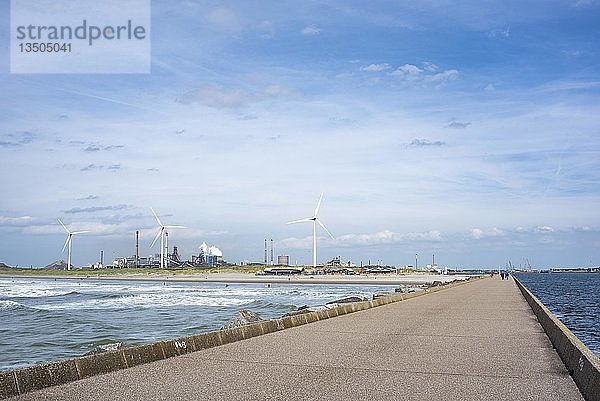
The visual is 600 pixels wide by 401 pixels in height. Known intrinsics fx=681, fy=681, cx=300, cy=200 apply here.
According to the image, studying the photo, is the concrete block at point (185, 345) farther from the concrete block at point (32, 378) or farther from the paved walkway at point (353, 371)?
the concrete block at point (32, 378)

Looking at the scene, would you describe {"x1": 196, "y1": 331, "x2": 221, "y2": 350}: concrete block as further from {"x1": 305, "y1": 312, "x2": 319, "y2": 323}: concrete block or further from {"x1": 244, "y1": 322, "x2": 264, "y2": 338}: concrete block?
{"x1": 305, "y1": 312, "x2": 319, "y2": 323}: concrete block

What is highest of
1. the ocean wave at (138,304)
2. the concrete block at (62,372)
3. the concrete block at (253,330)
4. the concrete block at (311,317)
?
the concrete block at (62,372)

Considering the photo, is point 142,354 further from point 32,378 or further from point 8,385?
point 8,385

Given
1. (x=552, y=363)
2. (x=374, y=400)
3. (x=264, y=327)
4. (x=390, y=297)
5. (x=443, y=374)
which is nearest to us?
(x=374, y=400)

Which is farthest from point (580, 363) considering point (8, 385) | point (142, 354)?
point (8, 385)

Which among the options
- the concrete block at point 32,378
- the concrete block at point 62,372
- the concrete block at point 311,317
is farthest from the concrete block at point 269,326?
→ the concrete block at point 32,378

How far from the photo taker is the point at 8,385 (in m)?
7.45

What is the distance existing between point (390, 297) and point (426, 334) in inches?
577

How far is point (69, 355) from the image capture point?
18.3 m

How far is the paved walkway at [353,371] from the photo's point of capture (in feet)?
25.6

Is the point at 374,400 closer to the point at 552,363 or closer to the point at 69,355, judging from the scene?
the point at 552,363

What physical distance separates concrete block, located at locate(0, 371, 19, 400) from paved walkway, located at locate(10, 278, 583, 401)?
16cm

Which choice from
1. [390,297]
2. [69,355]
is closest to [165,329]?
[69,355]

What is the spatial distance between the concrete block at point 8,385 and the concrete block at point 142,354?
7.23 ft
